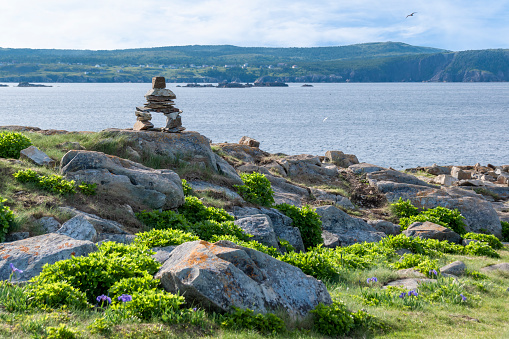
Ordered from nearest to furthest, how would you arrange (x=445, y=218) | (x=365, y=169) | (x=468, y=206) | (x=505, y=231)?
(x=445, y=218) < (x=505, y=231) < (x=468, y=206) < (x=365, y=169)

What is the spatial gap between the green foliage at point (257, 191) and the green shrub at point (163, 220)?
383 cm

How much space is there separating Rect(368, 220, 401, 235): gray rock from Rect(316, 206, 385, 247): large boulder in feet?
2.18

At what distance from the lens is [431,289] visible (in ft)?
27.8

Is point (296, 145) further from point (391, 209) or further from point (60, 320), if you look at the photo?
point (60, 320)

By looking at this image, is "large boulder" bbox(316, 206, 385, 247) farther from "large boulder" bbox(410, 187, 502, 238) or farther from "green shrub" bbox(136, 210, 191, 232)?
"green shrub" bbox(136, 210, 191, 232)

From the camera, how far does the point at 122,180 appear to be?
38.1 ft

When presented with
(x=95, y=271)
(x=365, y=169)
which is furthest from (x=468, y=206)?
(x=95, y=271)

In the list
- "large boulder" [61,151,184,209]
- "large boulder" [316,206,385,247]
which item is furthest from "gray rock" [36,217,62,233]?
"large boulder" [316,206,385,247]

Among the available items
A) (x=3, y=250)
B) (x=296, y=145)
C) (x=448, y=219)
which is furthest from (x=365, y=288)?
(x=296, y=145)

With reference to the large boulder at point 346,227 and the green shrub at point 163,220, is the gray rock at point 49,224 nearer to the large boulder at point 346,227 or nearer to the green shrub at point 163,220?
the green shrub at point 163,220

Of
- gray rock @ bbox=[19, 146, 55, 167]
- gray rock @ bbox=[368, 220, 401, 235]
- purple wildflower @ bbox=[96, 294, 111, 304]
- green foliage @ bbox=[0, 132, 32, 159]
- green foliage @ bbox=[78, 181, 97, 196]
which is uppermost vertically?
green foliage @ bbox=[0, 132, 32, 159]

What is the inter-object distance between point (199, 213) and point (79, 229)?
11.6ft

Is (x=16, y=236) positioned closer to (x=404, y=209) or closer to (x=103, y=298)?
(x=103, y=298)

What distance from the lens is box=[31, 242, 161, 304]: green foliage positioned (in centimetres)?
620
